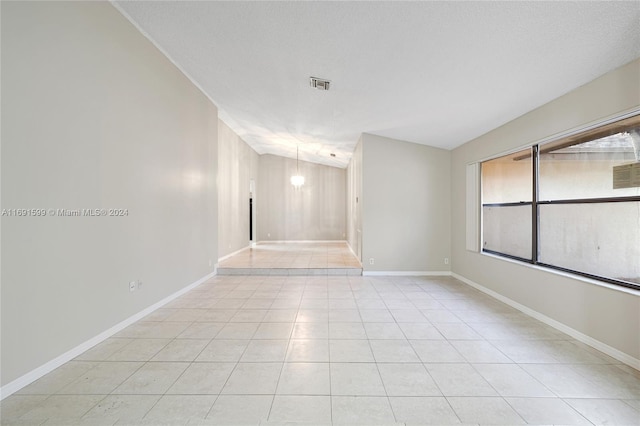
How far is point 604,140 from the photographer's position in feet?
8.96

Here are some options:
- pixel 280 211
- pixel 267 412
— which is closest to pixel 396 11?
pixel 267 412

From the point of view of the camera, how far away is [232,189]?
7.49m

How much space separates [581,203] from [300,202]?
8.33 meters

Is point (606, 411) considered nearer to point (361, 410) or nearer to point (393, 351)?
point (393, 351)

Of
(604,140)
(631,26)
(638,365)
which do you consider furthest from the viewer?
(604,140)

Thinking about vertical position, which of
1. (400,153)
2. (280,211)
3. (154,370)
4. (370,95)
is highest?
(370,95)

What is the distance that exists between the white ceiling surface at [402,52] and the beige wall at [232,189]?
2.25m

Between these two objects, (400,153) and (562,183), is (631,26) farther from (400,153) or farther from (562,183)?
(400,153)

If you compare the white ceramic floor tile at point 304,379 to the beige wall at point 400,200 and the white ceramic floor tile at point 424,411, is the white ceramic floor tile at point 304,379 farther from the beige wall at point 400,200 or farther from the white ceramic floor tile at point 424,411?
the beige wall at point 400,200

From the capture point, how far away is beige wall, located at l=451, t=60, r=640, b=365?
7.64ft

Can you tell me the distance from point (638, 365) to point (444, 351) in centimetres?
148

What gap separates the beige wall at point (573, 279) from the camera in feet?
7.64

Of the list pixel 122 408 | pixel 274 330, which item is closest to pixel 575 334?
pixel 274 330

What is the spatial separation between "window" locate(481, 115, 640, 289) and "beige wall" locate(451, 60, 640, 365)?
17 centimetres
